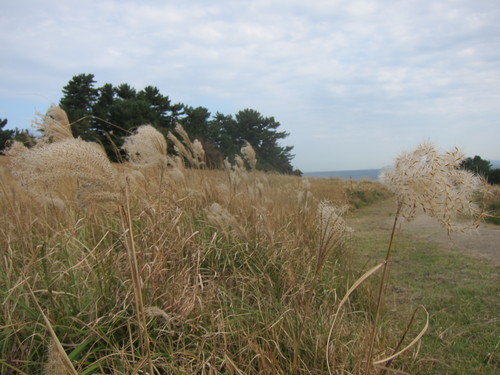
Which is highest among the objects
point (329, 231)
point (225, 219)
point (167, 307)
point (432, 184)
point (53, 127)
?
point (53, 127)

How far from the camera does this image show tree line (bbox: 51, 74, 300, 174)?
55.8 ft

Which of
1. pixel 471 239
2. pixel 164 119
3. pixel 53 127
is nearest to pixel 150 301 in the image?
pixel 53 127

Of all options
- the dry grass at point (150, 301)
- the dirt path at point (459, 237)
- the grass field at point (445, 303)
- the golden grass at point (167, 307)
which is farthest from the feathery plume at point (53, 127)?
the dirt path at point (459, 237)

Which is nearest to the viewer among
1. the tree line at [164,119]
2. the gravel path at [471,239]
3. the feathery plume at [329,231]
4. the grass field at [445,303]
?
the feathery plume at [329,231]

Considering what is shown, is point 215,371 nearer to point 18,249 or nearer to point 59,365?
point 59,365

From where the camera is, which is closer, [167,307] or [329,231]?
[329,231]

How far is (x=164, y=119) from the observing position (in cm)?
2294

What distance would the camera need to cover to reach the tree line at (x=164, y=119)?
17.0 m

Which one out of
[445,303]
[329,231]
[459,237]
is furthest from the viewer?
[459,237]

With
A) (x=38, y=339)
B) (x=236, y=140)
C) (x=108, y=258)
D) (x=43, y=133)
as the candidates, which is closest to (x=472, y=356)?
(x=108, y=258)

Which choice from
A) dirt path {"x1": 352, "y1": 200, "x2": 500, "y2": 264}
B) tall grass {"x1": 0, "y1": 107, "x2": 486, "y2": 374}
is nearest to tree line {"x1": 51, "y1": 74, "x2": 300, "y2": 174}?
dirt path {"x1": 352, "y1": 200, "x2": 500, "y2": 264}

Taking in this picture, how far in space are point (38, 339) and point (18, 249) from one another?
108cm

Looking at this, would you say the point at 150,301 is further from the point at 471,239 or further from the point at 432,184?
the point at 471,239

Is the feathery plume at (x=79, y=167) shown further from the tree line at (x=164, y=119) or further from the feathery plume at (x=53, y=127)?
the tree line at (x=164, y=119)
